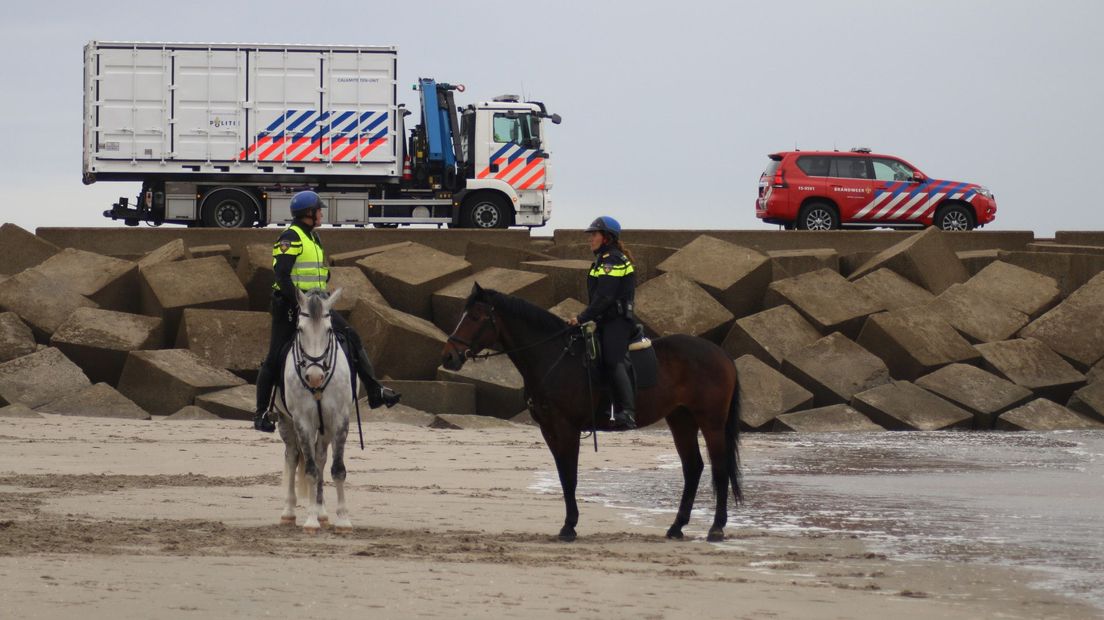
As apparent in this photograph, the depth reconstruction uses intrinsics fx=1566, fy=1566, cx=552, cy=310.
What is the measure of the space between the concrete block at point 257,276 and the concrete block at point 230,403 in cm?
358

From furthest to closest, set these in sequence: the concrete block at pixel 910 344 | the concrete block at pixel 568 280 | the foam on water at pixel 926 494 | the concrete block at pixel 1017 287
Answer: the concrete block at pixel 1017 287 < the concrete block at pixel 568 280 < the concrete block at pixel 910 344 < the foam on water at pixel 926 494

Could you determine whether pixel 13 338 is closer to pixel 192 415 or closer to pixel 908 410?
pixel 192 415

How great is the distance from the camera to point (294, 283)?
34.4 ft

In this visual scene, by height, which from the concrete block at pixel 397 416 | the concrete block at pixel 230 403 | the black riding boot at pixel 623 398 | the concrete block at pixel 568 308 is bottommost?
the concrete block at pixel 397 416

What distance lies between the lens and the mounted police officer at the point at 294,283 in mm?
10484

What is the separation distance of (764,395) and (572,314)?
8.69 ft

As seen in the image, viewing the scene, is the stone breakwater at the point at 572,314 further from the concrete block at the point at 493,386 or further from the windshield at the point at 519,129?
the windshield at the point at 519,129

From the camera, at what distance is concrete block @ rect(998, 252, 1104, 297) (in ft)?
81.8

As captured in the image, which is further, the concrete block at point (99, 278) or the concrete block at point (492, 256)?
the concrete block at point (492, 256)

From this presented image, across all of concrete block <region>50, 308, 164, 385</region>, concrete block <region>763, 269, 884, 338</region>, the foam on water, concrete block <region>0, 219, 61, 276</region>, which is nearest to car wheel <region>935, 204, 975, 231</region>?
concrete block <region>763, 269, 884, 338</region>

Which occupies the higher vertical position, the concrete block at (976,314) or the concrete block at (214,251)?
the concrete block at (214,251)

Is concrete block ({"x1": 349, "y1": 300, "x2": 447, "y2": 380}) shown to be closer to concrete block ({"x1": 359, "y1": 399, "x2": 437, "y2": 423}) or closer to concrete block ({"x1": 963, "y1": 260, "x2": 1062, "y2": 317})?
concrete block ({"x1": 359, "y1": 399, "x2": 437, "y2": 423})

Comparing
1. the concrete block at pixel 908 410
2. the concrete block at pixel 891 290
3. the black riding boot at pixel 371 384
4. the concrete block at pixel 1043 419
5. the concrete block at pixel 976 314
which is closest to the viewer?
the black riding boot at pixel 371 384

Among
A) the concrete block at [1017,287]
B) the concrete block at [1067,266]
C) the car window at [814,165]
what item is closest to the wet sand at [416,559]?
the concrete block at [1017,287]
